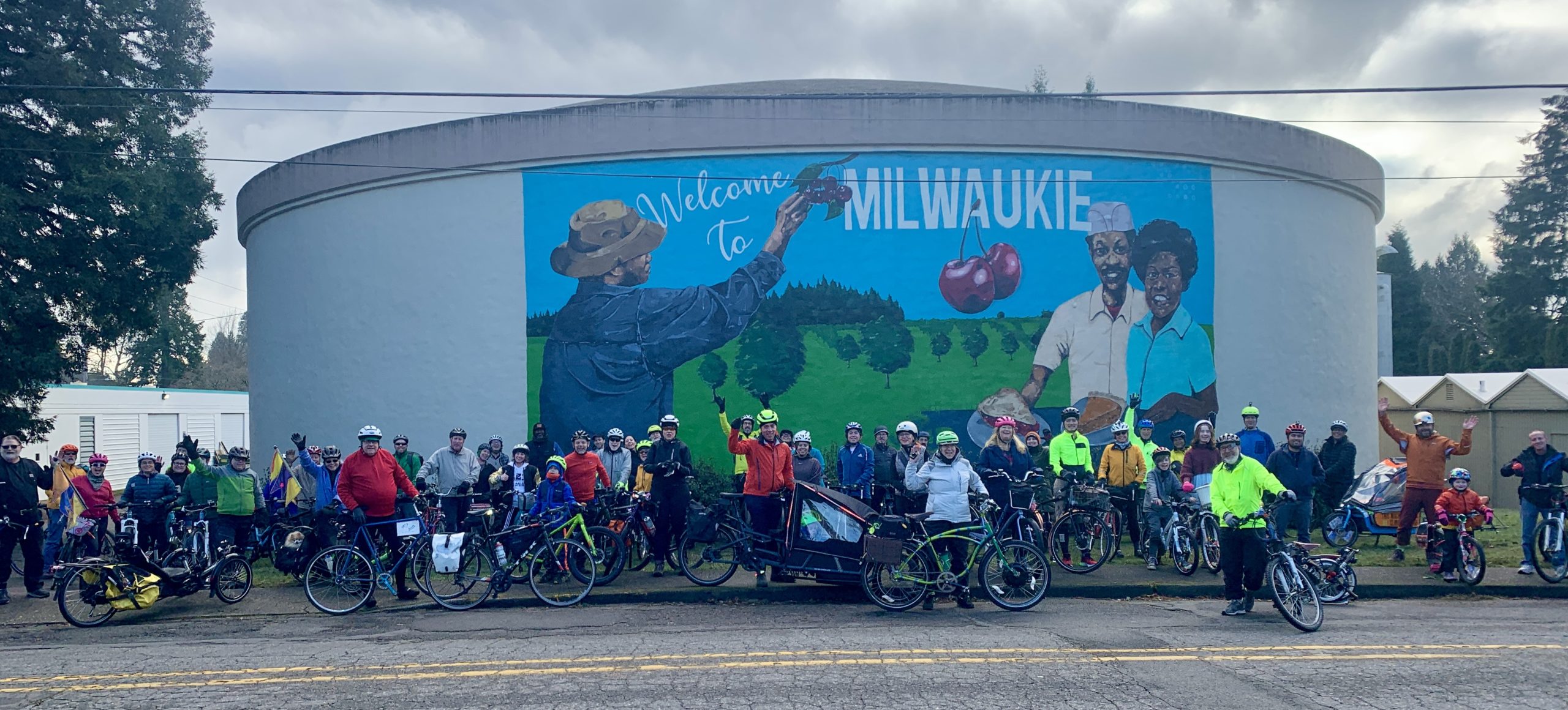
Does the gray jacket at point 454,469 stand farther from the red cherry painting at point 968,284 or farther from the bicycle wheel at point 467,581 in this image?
the red cherry painting at point 968,284

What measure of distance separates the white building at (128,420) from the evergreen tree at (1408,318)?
51.2 meters

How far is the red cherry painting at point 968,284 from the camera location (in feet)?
54.6

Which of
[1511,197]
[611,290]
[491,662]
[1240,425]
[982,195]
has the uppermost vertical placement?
[1511,197]

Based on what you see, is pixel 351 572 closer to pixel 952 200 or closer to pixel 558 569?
pixel 558 569

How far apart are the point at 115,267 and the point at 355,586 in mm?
12241

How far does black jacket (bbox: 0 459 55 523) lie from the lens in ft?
37.5

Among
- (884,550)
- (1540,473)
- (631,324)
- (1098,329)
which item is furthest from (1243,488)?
(631,324)

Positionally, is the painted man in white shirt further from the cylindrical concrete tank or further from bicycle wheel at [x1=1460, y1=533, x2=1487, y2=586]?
bicycle wheel at [x1=1460, y1=533, x2=1487, y2=586]

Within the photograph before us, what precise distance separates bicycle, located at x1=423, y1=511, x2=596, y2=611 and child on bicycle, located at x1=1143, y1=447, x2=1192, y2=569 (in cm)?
656

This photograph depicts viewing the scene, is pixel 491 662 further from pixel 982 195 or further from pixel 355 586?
pixel 982 195

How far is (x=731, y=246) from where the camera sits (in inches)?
656

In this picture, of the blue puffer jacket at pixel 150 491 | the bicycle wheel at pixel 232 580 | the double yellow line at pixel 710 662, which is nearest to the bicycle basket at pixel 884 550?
the double yellow line at pixel 710 662

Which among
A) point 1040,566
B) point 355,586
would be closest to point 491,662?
point 355,586

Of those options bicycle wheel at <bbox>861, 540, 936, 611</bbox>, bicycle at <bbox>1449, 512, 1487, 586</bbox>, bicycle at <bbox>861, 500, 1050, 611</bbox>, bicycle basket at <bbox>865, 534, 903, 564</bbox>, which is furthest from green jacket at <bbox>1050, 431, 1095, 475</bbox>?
bicycle at <bbox>1449, 512, 1487, 586</bbox>
